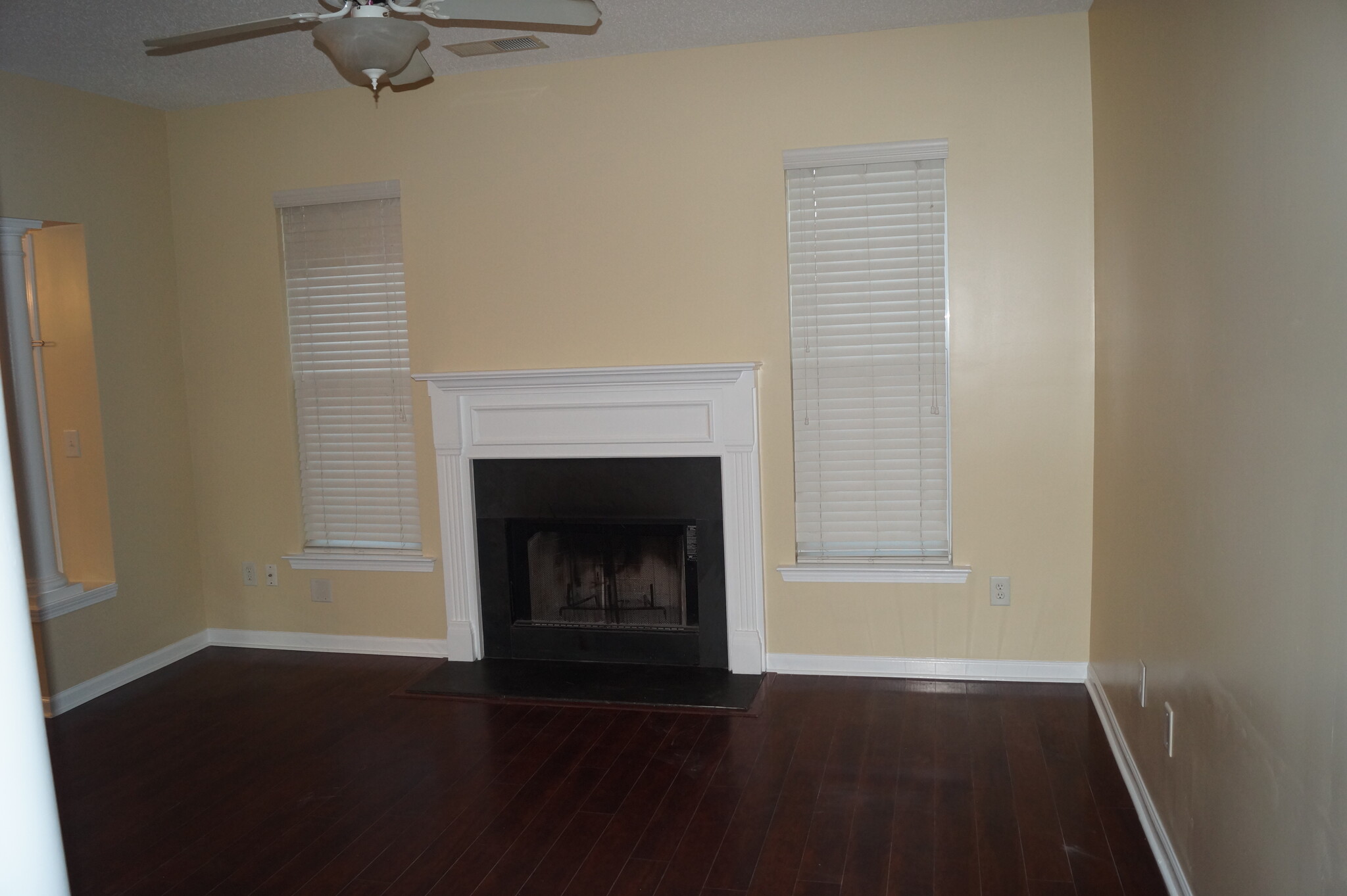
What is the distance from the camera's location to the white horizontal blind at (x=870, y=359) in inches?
156

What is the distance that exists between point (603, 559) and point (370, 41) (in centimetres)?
265

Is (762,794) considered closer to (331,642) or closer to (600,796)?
(600,796)

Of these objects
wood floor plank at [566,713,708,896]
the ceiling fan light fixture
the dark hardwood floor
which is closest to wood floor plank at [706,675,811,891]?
the dark hardwood floor

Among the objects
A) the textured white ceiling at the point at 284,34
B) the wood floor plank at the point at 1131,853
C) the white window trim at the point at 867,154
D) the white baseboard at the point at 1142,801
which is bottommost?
the wood floor plank at the point at 1131,853

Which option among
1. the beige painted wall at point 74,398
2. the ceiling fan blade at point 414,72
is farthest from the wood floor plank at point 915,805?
the beige painted wall at point 74,398

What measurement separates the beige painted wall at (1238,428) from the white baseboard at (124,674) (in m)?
4.32

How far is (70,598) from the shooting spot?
420cm

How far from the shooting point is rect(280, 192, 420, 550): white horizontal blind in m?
4.59

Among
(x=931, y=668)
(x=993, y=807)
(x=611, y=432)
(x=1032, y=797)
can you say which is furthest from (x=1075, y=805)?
(x=611, y=432)

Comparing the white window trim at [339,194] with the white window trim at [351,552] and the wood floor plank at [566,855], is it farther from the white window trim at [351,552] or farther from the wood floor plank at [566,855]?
the wood floor plank at [566,855]

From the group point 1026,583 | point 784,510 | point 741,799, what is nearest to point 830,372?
point 784,510

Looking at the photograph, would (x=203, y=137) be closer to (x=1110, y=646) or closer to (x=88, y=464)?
(x=88, y=464)

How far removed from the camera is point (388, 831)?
2988mm

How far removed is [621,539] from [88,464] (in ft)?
8.34
